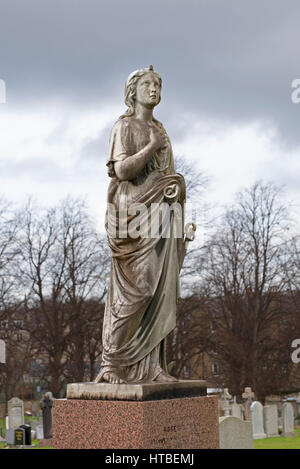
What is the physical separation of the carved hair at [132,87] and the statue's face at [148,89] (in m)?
0.04

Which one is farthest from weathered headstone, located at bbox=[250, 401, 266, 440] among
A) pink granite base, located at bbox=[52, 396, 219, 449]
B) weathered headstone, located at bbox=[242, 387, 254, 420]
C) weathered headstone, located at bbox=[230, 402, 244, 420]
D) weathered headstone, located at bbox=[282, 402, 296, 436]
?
pink granite base, located at bbox=[52, 396, 219, 449]

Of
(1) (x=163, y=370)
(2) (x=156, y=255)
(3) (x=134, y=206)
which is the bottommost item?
(1) (x=163, y=370)

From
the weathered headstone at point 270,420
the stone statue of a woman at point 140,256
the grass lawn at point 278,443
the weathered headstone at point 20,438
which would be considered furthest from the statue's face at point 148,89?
the weathered headstone at point 270,420

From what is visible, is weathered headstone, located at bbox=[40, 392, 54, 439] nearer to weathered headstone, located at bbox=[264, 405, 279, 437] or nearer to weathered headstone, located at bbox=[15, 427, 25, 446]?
weathered headstone, located at bbox=[15, 427, 25, 446]

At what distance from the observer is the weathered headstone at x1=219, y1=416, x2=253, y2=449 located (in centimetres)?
1350

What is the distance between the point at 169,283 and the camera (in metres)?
5.94

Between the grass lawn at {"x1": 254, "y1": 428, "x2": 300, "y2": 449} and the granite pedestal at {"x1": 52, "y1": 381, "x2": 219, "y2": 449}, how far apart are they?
1330cm

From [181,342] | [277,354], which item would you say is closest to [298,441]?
[181,342]

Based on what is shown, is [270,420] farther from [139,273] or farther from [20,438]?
[139,273]

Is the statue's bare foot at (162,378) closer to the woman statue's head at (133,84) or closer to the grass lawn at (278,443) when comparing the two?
the woman statue's head at (133,84)

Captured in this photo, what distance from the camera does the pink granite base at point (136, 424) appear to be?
5.22m
